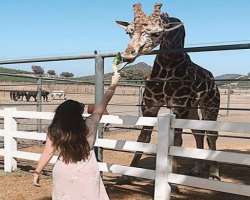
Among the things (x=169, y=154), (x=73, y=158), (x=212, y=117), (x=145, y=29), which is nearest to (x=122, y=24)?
(x=145, y=29)

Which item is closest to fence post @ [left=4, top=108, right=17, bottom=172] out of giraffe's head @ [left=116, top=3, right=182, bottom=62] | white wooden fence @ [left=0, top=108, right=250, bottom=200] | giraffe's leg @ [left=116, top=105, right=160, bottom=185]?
white wooden fence @ [left=0, top=108, right=250, bottom=200]

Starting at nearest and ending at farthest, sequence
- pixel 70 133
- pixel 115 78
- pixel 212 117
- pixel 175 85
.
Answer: pixel 70 133 < pixel 115 78 < pixel 175 85 < pixel 212 117

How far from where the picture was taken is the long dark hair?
3.75 meters

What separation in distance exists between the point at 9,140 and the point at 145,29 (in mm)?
3539

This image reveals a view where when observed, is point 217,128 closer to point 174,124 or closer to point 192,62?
point 174,124

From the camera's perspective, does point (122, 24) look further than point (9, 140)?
No

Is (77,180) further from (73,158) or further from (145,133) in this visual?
(145,133)

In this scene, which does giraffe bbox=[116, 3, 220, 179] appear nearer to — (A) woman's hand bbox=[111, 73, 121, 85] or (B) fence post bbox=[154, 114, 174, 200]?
(B) fence post bbox=[154, 114, 174, 200]

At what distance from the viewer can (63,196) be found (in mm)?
3795

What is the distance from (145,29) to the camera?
5.88m

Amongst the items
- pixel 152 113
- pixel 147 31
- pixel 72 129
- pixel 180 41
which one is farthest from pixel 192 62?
pixel 72 129

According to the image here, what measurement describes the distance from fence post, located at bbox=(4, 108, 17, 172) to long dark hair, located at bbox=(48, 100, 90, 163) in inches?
175

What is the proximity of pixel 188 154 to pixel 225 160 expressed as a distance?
1.56 ft

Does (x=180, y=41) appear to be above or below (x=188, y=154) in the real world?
above
